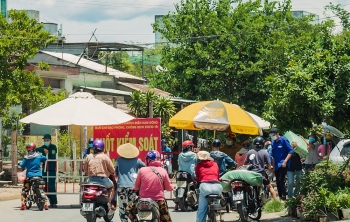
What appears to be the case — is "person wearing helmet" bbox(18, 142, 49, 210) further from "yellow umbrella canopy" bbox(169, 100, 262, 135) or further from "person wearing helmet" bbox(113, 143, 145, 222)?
"person wearing helmet" bbox(113, 143, 145, 222)

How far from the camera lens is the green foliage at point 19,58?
1079 inches

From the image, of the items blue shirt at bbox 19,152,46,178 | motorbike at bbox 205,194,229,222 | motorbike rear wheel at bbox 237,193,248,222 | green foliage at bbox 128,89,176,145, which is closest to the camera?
motorbike at bbox 205,194,229,222

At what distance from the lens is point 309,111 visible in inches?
577

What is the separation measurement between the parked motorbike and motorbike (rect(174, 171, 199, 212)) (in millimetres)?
5760

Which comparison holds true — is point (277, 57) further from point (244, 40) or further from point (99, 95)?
point (99, 95)

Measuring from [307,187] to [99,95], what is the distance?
86.2ft

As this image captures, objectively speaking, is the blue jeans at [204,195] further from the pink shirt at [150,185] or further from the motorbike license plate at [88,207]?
the motorbike license plate at [88,207]

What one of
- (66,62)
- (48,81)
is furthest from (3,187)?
(66,62)

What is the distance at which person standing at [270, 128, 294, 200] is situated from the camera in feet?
59.4

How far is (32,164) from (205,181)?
6345mm

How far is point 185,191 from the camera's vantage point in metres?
18.0

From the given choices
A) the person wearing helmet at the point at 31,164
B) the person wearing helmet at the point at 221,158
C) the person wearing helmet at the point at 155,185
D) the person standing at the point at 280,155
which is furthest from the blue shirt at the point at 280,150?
the person wearing helmet at the point at 155,185

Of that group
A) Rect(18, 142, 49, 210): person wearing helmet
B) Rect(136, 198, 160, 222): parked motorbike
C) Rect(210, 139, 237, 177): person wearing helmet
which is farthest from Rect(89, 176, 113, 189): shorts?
Rect(18, 142, 49, 210): person wearing helmet

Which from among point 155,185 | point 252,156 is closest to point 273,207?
point 252,156
